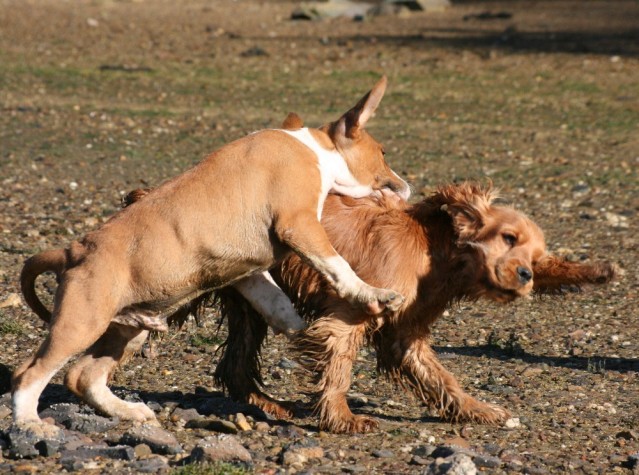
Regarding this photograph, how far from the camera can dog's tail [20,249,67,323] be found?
20.2 feet

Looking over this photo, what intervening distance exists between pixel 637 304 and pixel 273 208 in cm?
413

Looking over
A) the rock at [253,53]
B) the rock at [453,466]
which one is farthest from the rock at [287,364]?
the rock at [253,53]

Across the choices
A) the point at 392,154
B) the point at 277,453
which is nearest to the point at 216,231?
the point at 277,453

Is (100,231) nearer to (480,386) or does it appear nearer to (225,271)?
(225,271)

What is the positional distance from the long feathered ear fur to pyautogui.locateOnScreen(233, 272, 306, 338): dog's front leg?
96 centimetres

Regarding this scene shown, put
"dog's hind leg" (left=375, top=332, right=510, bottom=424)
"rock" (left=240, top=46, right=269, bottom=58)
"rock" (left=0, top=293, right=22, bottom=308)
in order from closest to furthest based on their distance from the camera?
1. "dog's hind leg" (left=375, top=332, right=510, bottom=424)
2. "rock" (left=0, top=293, right=22, bottom=308)
3. "rock" (left=240, top=46, right=269, bottom=58)

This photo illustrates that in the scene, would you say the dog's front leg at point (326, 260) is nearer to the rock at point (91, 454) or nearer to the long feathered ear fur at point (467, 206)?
the long feathered ear fur at point (467, 206)

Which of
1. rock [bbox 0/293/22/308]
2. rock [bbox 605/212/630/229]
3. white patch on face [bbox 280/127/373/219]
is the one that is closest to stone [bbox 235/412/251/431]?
white patch on face [bbox 280/127/373/219]

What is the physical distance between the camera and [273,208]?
6152mm

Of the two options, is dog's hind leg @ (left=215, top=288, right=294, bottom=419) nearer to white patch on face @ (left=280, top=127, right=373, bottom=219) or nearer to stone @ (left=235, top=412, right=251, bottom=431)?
stone @ (left=235, top=412, right=251, bottom=431)

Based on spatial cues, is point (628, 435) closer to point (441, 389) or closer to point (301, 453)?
point (441, 389)

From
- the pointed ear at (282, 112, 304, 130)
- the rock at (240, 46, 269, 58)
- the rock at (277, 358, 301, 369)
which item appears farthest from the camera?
Result: the rock at (240, 46, 269, 58)

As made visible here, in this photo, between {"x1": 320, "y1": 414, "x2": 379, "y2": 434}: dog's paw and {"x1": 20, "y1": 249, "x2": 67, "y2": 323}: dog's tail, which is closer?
{"x1": 20, "y1": 249, "x2": 67, "y2": 323}: dog's tail

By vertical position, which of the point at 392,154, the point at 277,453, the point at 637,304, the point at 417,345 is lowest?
the point at 277,453
